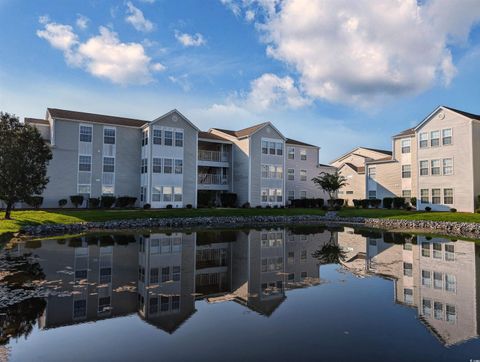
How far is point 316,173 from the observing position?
2082 inches

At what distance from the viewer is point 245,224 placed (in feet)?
109

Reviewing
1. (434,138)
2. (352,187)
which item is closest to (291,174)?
(352,187)

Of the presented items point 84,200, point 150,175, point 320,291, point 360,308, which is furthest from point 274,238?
point 84,200

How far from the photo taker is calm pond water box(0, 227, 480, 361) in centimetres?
659

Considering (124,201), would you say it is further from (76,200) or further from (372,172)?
(372,172)

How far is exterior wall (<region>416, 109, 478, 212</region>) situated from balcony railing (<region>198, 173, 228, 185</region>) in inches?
915

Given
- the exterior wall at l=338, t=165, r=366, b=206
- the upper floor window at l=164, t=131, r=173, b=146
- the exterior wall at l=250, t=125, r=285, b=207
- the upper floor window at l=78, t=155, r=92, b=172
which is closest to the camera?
the upper floor window at l=78, t=155, r=92, b=172

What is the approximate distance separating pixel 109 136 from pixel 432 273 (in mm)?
34556

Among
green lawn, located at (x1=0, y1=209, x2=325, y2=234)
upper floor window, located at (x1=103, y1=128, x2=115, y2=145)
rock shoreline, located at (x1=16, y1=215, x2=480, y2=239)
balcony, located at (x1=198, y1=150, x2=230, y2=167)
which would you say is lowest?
rock shoreline, located at (x1=16, y1=215, x2=480, y2=239)

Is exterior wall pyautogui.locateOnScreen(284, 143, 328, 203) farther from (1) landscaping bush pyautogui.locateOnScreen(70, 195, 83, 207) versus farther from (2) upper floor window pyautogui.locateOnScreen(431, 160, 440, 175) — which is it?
(1) landscaping bush pyautogui.locateOnScreen(70, 195, 83, 207)

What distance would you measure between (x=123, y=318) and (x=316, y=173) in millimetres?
46888

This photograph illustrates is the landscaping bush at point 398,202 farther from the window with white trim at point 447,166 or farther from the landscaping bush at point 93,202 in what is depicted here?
the landscaping bush at point 93,202

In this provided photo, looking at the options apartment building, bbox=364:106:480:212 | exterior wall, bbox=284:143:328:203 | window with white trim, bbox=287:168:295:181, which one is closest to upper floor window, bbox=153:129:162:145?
exterior wall, bbox=284:143:328:203

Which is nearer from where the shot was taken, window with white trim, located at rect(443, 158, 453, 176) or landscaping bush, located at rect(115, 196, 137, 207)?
landscaping bush, located at rect(115, 196, 137, 207)
